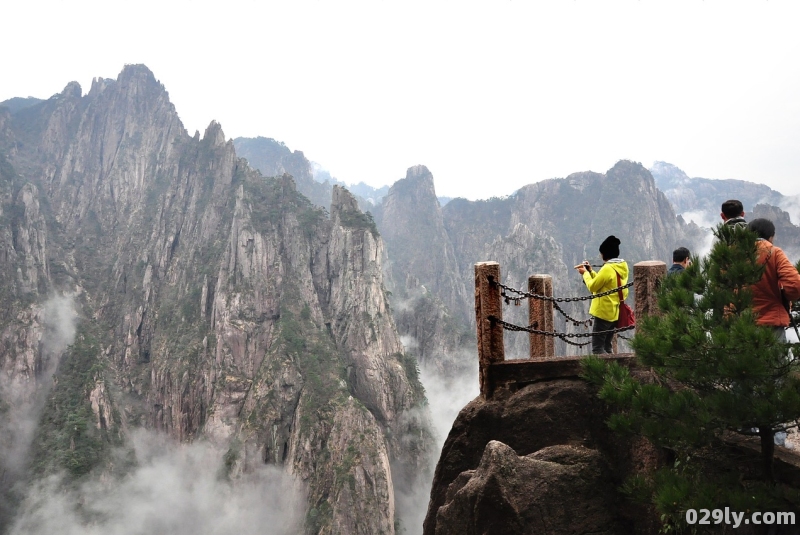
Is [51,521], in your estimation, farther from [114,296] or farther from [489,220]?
[489,220]

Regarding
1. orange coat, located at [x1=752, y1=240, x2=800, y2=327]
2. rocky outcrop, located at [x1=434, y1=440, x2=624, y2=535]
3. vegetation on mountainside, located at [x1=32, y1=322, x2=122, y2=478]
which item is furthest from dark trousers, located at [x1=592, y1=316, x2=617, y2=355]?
vegetation on mountainside, located at [x1=32, y1=322, x2=122, y2=478]

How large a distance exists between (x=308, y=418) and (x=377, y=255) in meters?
33.0

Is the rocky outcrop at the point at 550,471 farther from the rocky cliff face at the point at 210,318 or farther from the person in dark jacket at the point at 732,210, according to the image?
the rocky cliff face at the point at 210,318

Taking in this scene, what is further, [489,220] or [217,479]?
[489,220]

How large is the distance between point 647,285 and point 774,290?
1791 millimetres

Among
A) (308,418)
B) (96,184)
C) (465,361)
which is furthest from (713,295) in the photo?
(96,184)

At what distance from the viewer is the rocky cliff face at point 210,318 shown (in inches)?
2940

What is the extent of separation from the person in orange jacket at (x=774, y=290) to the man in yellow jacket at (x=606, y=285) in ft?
8.21

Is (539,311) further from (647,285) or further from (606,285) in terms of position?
(647,285)

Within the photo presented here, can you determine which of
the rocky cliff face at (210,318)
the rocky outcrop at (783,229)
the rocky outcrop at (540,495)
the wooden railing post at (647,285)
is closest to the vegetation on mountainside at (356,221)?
the rocky cliff face at (210,318)

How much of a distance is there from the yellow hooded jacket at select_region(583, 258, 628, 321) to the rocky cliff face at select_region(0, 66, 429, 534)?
215 feet

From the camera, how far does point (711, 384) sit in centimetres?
489

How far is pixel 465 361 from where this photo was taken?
129m

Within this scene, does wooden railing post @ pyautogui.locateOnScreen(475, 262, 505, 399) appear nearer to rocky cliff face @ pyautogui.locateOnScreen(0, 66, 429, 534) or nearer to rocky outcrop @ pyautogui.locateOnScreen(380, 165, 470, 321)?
rocky cliff face @ pyautogui.locateOnScreen(0, 66, 429, 534)
